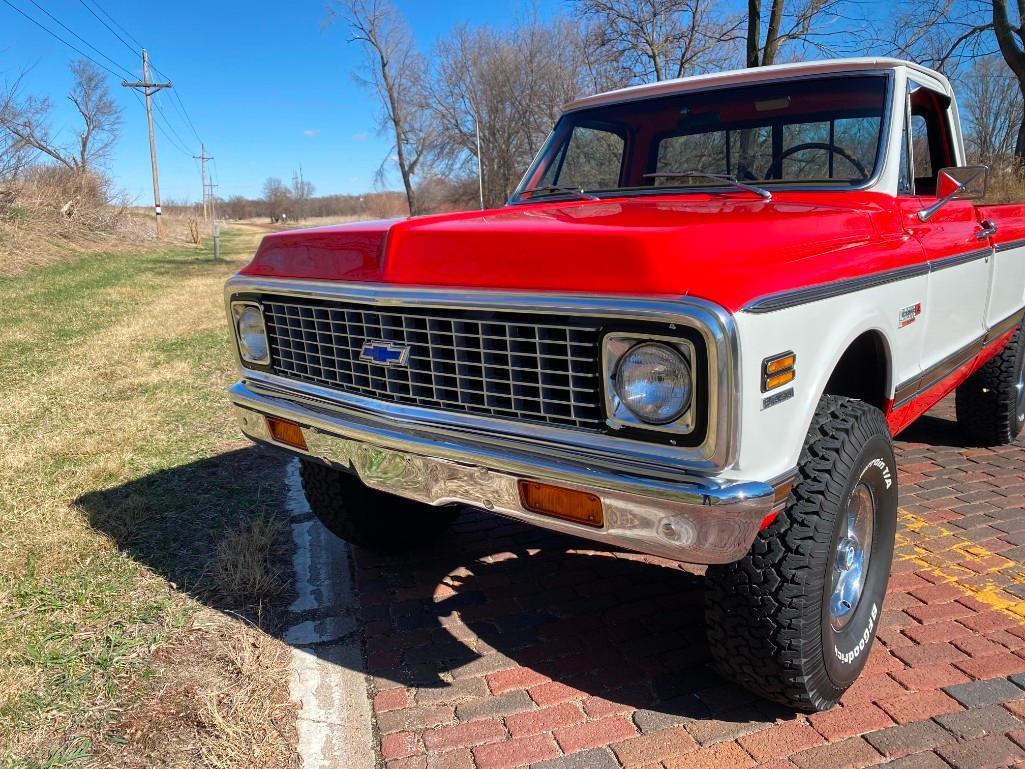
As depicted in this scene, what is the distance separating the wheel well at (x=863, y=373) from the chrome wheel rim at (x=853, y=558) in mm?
374

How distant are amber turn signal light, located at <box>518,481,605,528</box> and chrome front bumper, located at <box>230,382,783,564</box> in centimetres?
2

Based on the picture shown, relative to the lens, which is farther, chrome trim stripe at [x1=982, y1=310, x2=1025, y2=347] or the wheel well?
chrome trim stripe at [x1=982, y1=310, x2=1025, y2=347]

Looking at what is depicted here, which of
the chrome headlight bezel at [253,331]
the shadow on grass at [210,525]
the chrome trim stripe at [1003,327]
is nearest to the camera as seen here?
the chrome headlight bezel at [253,331]

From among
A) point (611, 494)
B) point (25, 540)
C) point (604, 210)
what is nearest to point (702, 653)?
point (611, 494)

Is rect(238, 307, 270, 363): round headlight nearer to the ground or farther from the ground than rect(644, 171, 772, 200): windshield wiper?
nearer to the ground

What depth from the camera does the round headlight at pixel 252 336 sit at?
2.79 m

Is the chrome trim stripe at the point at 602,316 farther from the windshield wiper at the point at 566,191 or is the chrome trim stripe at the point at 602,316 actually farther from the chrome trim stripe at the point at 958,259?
the chrome trim stripe at the point at 958,259

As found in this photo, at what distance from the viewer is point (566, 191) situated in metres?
3.23

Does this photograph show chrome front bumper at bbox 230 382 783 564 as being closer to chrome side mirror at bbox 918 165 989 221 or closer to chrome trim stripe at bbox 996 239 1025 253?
chrome side mirror at bbox 918 165 989 221

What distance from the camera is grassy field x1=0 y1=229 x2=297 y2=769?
7.33 ft

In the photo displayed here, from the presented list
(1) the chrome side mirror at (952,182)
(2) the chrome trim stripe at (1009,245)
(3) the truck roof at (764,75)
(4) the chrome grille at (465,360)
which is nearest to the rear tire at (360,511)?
(4) the chrome grille at (465,360)

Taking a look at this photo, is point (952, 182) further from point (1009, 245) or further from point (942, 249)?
point (1009, 245)

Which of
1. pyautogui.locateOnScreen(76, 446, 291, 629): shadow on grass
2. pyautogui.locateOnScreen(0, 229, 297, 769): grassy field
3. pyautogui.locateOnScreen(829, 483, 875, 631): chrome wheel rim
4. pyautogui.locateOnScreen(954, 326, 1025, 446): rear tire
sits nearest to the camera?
pyautogui.locateOnScreen(0, 229, 297, 769): grassy field

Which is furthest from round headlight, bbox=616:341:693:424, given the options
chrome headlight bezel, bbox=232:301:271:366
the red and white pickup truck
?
chrome headlight bezel, bbox=232:301:271:366
